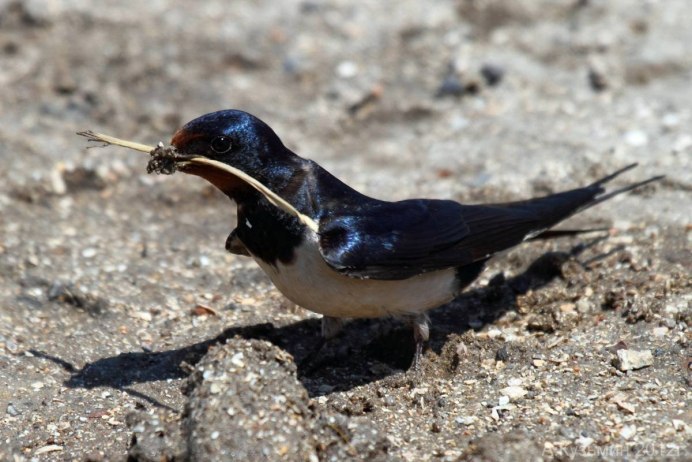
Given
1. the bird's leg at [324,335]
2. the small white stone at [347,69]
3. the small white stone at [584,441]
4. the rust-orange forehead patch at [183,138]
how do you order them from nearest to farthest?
the small white stone at [584,441] → the rust-orange forehead patch at [183,138] → the bird's leg at [324,335] → the small white stone at [347,69]

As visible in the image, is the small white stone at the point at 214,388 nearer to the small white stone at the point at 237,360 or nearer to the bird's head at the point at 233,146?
the small white stone at the point at 237,360

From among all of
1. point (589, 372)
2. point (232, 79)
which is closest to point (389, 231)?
point (589, 372)

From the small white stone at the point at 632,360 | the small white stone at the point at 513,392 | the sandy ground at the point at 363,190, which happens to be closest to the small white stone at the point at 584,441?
the sandy ground at the point at 363,190

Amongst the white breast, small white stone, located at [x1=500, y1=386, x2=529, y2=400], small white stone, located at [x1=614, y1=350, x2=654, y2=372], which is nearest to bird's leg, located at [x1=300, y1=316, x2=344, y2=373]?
the white breast

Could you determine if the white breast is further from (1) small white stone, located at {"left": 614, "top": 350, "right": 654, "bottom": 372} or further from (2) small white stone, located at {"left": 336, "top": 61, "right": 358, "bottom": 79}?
(2) small white stone, located at {"left": 336, "top": 61, "right": 358, "bottom": 79}

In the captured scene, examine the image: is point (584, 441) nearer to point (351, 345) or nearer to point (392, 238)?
point (392, 238)

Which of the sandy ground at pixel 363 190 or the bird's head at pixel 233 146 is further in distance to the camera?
the bird's head at pixel 233 146
